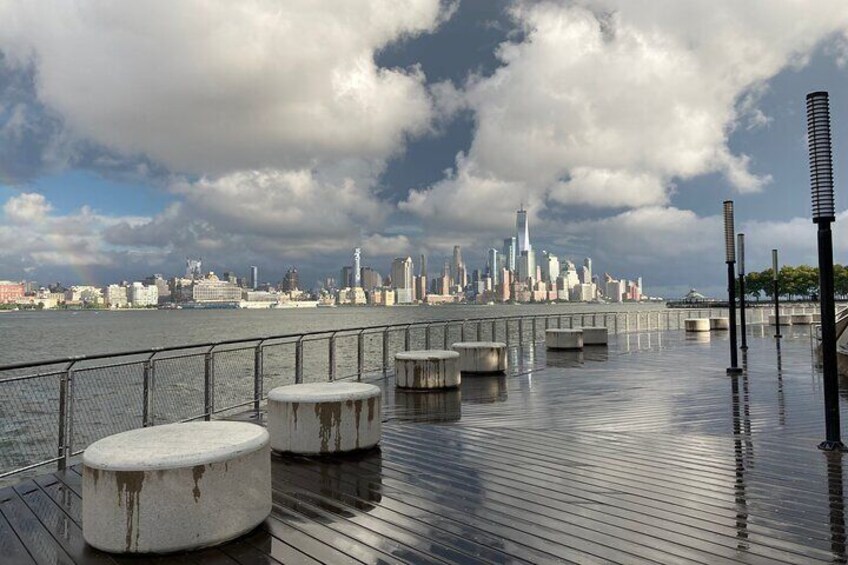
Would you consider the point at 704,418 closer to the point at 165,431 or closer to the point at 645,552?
the point at 645,552

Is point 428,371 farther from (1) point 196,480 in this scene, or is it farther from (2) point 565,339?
(2) point 565,339

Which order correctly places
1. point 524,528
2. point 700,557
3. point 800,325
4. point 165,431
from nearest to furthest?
1. point 700,557
2. point 524,528
3. point 165,431
4. point 800,325

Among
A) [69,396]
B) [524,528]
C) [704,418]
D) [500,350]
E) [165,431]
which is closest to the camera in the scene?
[524,528]

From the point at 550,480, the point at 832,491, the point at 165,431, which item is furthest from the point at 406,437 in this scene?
the point at 832,491

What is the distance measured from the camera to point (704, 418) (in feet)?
28.5

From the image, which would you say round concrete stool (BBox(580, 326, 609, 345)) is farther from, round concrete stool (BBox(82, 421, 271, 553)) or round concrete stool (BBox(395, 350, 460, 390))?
round concrete stool (BBox(82, 421, 271, 553))

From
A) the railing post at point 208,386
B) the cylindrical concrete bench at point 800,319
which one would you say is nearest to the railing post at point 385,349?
the railing post at point 208,386

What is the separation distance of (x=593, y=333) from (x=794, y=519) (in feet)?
60.6

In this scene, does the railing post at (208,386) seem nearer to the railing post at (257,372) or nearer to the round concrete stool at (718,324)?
the railing post at (257,372)

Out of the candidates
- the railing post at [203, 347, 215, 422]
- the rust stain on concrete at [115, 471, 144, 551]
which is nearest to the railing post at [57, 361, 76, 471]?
the railing post at [203, 347, 215, 422]

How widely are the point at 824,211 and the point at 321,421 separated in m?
6.31

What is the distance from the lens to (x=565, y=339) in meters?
20.2

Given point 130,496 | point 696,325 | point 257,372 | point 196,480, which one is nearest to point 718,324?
point 696,325

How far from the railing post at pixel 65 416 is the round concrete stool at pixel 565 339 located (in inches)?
630
